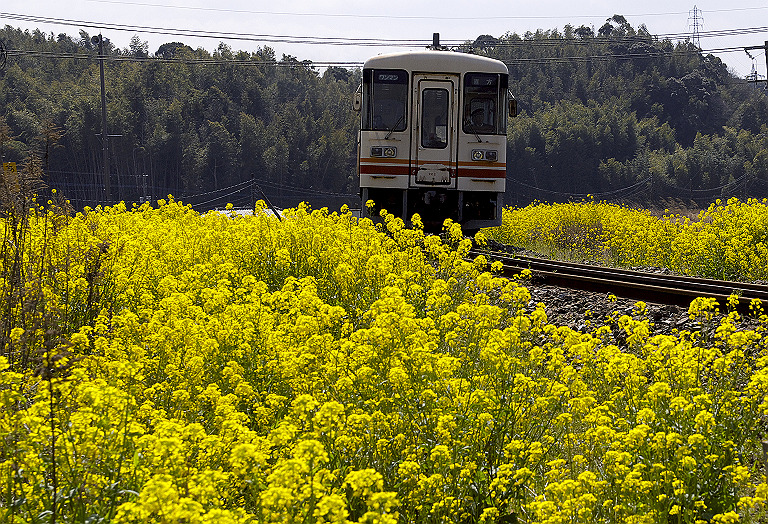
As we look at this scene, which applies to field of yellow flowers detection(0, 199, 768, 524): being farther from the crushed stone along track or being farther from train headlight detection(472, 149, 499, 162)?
train headlight detection(472, 149, 499, 162)

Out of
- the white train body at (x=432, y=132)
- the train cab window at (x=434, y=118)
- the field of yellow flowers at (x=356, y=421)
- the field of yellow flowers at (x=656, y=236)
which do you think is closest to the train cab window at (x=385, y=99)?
the white train body at (x=432, y=132)

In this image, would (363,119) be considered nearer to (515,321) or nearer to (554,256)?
(554,256)

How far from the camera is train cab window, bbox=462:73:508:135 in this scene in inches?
523

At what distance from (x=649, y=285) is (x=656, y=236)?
14.3 ft

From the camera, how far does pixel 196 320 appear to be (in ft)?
17.3

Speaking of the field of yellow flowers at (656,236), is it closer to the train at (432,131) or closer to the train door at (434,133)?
the train at (432,131)

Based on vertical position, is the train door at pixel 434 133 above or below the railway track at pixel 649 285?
above

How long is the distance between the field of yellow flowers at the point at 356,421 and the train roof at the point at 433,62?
762 centimetres

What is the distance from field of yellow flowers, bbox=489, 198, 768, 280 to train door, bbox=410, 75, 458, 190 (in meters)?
2.03

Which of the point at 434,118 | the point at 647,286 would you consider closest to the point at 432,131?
the point at 434,118

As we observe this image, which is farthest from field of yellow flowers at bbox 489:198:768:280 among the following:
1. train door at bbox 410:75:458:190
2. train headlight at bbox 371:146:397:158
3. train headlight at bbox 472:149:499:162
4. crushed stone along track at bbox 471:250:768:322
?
train headlight at bbox 371:146:397:158

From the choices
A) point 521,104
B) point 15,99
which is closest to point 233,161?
point 15,99

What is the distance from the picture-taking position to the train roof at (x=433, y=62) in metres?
13.1

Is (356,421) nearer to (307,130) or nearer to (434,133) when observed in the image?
(434,133)
